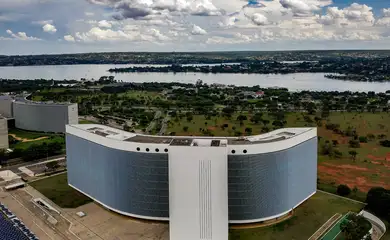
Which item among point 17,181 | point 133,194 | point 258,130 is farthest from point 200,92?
point 133,194

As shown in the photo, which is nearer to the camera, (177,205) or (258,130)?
(177,205)

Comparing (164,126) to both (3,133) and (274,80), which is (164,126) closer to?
(3,133)

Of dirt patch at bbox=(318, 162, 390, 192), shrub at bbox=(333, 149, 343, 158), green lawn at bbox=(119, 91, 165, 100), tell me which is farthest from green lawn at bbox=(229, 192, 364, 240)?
green lawn at bbox=(119, 91, 165, 100)

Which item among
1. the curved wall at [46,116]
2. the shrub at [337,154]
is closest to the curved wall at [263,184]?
the shrub at [337,154]

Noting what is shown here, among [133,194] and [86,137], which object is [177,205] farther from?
[86,137]

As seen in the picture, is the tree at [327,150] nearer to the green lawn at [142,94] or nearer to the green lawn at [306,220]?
the green lawn at [306,220]

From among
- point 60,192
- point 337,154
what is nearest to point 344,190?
point 337,154

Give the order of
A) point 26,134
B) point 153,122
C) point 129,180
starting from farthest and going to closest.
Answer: point 153,122
point 26,134
point 129,180
